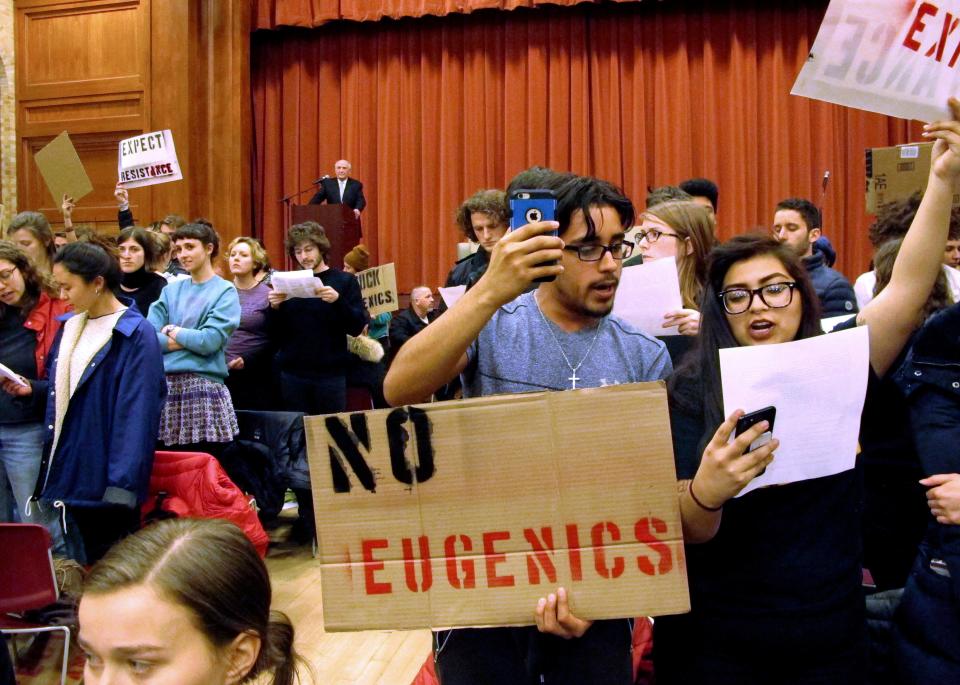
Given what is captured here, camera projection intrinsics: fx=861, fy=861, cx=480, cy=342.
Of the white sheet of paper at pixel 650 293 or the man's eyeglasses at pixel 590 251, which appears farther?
the white sheet of paper at pixel 650 293

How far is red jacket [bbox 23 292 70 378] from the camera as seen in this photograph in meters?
3.28

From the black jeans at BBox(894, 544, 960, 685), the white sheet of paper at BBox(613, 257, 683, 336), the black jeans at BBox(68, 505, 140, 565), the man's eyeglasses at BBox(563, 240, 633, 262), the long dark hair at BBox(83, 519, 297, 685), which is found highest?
the man's eyeglasses at BBox(563, 240, 633, 262)

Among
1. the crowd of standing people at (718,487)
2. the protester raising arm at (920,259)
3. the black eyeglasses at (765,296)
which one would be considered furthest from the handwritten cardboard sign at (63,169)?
the protester raising arm at (920,259)

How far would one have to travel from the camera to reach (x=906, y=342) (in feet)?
5.11

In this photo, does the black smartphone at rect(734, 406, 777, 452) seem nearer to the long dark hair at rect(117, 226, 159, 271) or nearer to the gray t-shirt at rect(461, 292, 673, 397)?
the gray t-shirt at rect(461, 292, 673, 397)

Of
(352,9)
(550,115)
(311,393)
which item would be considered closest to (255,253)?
(311,393)

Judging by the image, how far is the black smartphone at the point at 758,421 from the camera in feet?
3.97

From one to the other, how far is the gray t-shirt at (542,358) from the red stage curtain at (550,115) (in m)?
6.72

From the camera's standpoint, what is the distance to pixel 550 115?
27.0 feet

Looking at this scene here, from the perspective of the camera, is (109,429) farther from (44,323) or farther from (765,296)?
(765,296)

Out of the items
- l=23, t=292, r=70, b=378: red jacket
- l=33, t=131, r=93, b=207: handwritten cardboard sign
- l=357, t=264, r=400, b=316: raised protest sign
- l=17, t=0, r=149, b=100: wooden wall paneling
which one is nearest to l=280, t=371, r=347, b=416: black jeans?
l=357, t=264, r=400, b=316: raised protest sign

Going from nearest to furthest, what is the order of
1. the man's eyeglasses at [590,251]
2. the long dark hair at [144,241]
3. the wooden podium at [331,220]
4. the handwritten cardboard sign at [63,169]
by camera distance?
the man's eyeglasses at [590,251]
the long dark hair at [144,241]
the handwritten cardboard sign at [63,169]
the wooden podium at [331,220]

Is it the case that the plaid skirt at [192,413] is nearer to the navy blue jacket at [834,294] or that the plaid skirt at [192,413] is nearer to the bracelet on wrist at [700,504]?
the navy blue jacket at [834,294]

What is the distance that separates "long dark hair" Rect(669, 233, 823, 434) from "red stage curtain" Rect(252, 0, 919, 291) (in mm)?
6574
